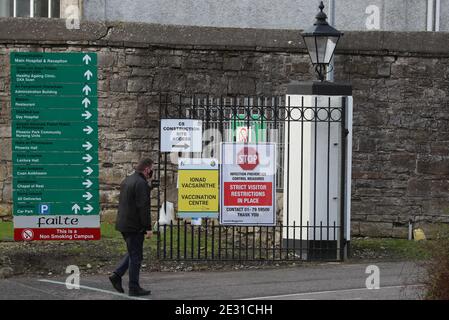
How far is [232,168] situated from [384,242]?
385 cm

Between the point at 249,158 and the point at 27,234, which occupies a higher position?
the point at 249,158

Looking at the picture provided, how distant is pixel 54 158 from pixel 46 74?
3.78ft

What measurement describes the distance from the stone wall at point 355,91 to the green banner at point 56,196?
2.22 metres

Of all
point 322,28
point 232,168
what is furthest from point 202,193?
point 322,28

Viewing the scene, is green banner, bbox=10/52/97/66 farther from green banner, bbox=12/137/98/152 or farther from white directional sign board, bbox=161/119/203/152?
white directional sign board, bbox=161/119/203/152

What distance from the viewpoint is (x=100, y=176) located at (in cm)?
1738

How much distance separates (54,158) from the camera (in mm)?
14914

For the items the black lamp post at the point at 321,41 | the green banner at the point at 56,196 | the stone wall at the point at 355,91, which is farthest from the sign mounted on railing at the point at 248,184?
the stone wall at the point at 355,91

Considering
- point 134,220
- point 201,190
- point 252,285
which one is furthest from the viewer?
point 201,190

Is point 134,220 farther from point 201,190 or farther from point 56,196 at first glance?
point 56,196

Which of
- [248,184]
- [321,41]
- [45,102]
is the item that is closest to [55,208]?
[45,102]

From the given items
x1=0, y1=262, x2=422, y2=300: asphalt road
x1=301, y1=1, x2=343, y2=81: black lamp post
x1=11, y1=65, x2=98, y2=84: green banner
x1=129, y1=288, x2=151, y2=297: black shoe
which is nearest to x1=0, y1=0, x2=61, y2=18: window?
x1=11, y1=65, x2=98, y2=84: green banner

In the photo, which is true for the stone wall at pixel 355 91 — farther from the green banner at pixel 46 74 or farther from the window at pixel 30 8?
the window at pixel 30 8
